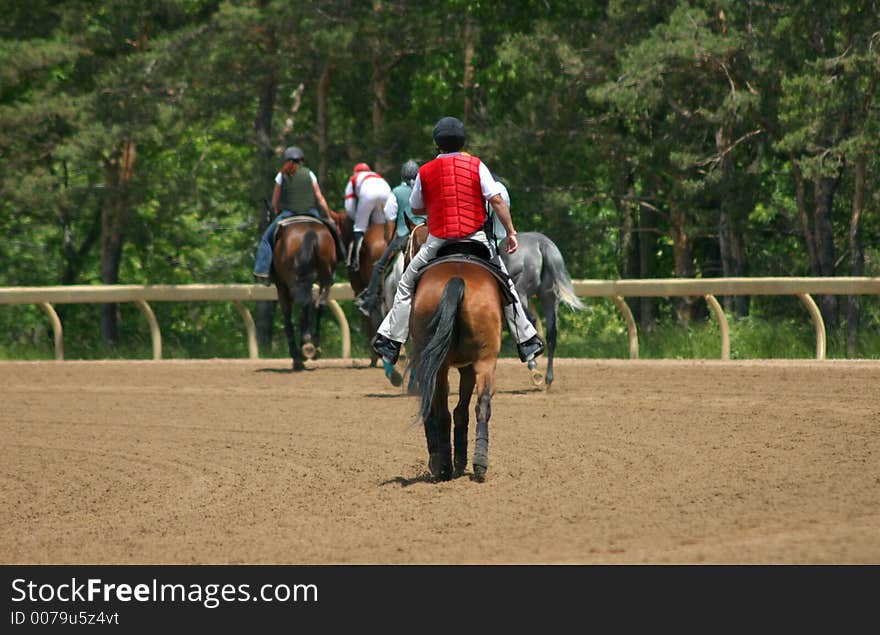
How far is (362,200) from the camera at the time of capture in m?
19.7

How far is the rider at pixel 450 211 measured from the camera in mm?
10438

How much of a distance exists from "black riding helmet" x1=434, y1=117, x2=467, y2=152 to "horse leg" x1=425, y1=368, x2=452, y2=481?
1456 mm

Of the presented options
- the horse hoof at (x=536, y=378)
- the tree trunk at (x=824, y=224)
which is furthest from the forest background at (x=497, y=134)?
the horse hoof at (x=536, y=378)

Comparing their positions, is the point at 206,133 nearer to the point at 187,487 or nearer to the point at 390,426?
the point at 390,426

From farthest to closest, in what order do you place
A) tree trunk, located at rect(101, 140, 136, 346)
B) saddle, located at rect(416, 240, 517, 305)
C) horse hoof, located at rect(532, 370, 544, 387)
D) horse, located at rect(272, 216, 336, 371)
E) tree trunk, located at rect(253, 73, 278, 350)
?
1. tree trunk, located at rect(101, 140, 136, 346)
2. tree trunk, located at rect(253, 73, 278, 350)
3. horse, located at rect(272, 216, 336, 371)
4. horse hoof, located at rect(532, 370, 544, 387)
5. saddle, located at rect(416, 240, 517, 305)

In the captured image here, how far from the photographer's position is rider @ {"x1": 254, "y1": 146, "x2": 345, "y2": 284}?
21.3 metres

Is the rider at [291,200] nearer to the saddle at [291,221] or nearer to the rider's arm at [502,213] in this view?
the saddle at [291,221]

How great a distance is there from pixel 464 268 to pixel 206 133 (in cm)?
2425

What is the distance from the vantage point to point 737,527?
27.0ft

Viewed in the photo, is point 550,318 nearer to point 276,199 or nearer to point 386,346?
point 276,199

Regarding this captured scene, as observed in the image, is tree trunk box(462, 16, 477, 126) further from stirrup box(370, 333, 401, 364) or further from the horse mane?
stirrup box(370, 333, 401, 364)

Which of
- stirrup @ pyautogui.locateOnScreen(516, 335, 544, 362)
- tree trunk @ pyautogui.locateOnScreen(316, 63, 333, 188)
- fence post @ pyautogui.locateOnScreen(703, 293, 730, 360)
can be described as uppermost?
tree trunk @ pyautogui.locateOnScreen(316, 63, 333, 188)

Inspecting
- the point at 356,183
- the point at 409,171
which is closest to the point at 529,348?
the point at 409,171

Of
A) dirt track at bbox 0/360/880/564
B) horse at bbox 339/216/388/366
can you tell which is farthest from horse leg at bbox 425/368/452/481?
horse at bbox 339/216/388/366
